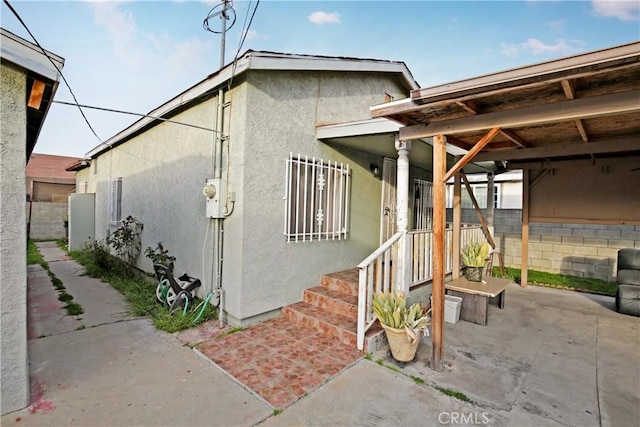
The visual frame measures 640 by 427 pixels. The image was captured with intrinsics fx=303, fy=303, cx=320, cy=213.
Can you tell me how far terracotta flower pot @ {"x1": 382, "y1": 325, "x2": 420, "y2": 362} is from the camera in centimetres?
335

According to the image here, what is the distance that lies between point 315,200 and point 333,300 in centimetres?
170

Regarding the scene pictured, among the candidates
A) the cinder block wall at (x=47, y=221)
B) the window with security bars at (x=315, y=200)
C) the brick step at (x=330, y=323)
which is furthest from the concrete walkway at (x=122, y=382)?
the cinder block wall at (x=47, y=221)

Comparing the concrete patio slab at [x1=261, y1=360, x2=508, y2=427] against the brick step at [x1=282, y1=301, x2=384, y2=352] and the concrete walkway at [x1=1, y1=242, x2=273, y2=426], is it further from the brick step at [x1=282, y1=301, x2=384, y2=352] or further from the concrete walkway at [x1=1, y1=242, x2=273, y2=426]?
the brick step at [x1=282, y1=301, x2=384, y2=352]

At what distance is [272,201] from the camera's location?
458 centimetres

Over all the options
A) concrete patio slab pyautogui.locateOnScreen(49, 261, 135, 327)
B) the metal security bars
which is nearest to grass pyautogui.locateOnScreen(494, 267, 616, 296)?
concrete patio slab pyautogui.locateOnScreen(49, 261, 135, 327)

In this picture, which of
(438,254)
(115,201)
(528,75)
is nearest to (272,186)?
(438,254)

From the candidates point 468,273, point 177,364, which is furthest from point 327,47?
point 177,364

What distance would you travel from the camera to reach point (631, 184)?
5.88m

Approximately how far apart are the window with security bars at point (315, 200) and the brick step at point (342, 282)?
2.21ft

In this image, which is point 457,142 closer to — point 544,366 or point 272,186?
point 272,186

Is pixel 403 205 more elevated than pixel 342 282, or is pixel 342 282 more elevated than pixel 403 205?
pixel 403 205

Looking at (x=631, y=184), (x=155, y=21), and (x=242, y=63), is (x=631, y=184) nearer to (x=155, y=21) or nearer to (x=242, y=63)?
(x=242, y=63)

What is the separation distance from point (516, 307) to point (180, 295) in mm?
5933

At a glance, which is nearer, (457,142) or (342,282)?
(457,142)
